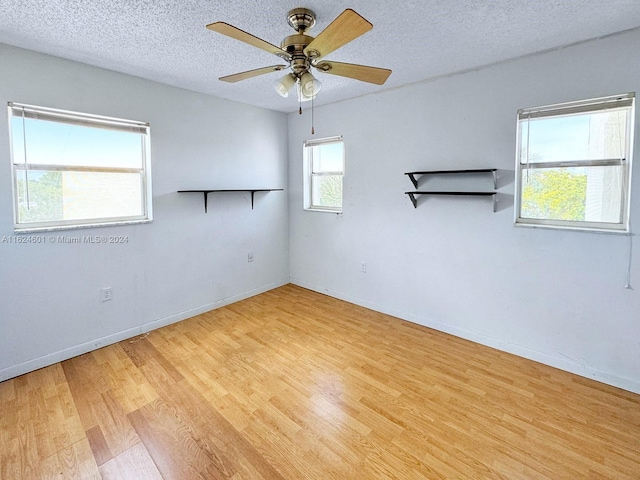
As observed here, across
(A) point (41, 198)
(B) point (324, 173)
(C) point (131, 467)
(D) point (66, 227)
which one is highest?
(B) point (324, 173)

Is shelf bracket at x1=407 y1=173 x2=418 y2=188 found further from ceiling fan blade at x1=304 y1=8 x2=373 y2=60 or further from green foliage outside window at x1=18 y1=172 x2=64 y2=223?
green foliage outside window at x1=18 y1=172 x2=64 y2=223

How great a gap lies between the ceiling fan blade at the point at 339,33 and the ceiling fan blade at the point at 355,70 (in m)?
0.12

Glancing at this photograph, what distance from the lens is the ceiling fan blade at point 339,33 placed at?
133 cm

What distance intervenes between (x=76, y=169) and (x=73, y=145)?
0.20m

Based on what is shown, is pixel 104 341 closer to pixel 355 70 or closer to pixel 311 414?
pixel 311 414

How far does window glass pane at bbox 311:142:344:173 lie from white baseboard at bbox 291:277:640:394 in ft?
5.51

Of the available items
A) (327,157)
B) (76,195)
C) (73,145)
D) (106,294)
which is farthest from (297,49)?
(106,294)

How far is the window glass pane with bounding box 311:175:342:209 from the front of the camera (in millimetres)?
4098

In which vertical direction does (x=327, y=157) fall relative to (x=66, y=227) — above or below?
above

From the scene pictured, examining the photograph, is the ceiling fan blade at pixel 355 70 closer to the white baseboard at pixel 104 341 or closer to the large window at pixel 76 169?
the large window at pixel 76 169

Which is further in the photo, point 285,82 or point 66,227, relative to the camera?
point 66,227

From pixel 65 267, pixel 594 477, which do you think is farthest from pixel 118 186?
pixel 594 477

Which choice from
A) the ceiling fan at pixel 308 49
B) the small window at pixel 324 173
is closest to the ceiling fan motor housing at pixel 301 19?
the ceiling fan at pixel 308 49

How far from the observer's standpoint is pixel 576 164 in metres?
2.43
